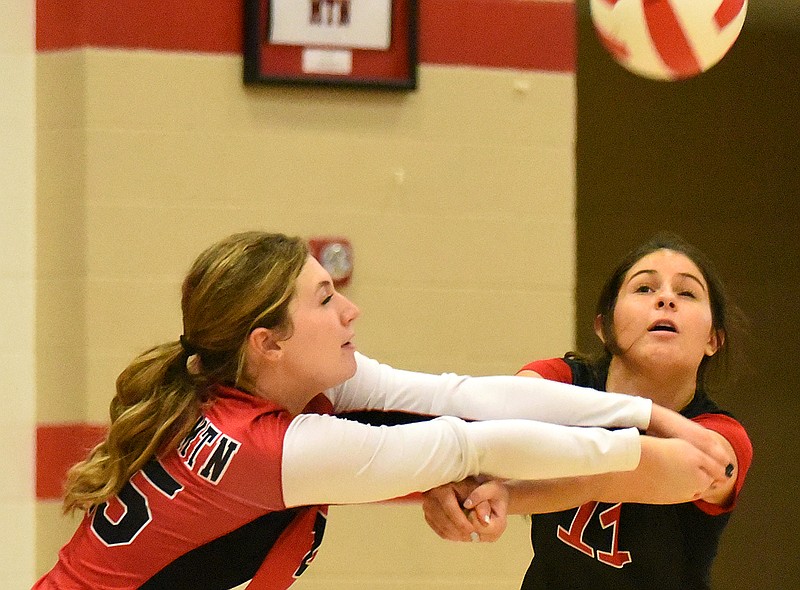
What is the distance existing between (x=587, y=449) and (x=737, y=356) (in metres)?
0.85

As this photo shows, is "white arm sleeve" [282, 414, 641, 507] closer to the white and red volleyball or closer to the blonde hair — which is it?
the blonde hair

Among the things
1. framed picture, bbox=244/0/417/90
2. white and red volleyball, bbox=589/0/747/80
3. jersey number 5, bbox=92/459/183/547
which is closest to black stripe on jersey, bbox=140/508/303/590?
jersey number 5, bbox=92/459/183/547

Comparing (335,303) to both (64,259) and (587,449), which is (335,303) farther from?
(64,259)

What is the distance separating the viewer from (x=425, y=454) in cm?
201

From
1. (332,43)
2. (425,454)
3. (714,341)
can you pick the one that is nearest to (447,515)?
(425,454)

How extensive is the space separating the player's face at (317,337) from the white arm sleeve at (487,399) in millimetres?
152

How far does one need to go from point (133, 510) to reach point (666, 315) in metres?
1.10

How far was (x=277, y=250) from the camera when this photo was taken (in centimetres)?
213

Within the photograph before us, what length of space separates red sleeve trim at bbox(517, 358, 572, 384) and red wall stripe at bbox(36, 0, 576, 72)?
1.37 meters

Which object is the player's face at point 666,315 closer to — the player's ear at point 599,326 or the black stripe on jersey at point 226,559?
the player's ear at point 599,326

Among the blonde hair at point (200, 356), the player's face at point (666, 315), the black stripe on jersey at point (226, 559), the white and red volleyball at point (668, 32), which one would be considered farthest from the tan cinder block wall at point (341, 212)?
the black stripe on jersey at point (226, 559)

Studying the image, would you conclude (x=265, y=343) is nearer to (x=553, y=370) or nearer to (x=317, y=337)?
(x=317, y=337)

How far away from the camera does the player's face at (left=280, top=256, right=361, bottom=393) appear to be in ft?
6.95

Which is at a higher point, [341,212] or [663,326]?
→ [341,212]
